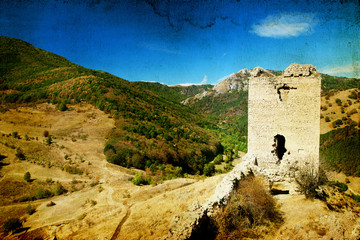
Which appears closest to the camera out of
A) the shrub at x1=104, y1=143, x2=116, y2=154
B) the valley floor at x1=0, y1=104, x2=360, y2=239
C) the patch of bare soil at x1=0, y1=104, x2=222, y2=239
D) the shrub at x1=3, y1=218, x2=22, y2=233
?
the valley floor at x1=0, y1=104, x2=360, y2=239

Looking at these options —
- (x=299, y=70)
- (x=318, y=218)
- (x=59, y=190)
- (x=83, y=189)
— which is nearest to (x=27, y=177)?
(x=59, y=190)

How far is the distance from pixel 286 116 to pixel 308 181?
2722 mm

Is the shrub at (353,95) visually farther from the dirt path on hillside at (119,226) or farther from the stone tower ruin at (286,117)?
the dirt path on hillside at (119,226)

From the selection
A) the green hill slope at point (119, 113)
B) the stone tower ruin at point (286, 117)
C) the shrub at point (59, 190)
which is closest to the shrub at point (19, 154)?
the shrub at point (59, 190)

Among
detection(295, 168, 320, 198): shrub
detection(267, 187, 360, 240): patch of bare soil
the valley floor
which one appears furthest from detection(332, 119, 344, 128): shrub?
detection(295, 168, 320, 198): shrub

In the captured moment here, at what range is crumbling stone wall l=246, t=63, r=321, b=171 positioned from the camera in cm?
782

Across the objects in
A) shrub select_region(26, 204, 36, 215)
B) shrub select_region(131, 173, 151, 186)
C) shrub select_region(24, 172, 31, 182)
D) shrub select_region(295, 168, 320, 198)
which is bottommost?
shrub select_region(26, 204, 36, 215)

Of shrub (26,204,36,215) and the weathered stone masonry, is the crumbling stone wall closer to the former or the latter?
the weathered stone masonry

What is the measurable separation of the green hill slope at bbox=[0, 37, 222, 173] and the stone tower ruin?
13936 millimetres

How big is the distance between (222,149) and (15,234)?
31.1 m

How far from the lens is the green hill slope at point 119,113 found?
2297 cm

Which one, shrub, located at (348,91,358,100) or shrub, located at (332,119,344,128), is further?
shrub, located at (348,91,358,100)

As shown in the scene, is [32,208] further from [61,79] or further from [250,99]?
[61,79]

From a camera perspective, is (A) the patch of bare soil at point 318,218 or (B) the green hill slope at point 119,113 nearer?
(A) the patch of bare soil at point 318,218
